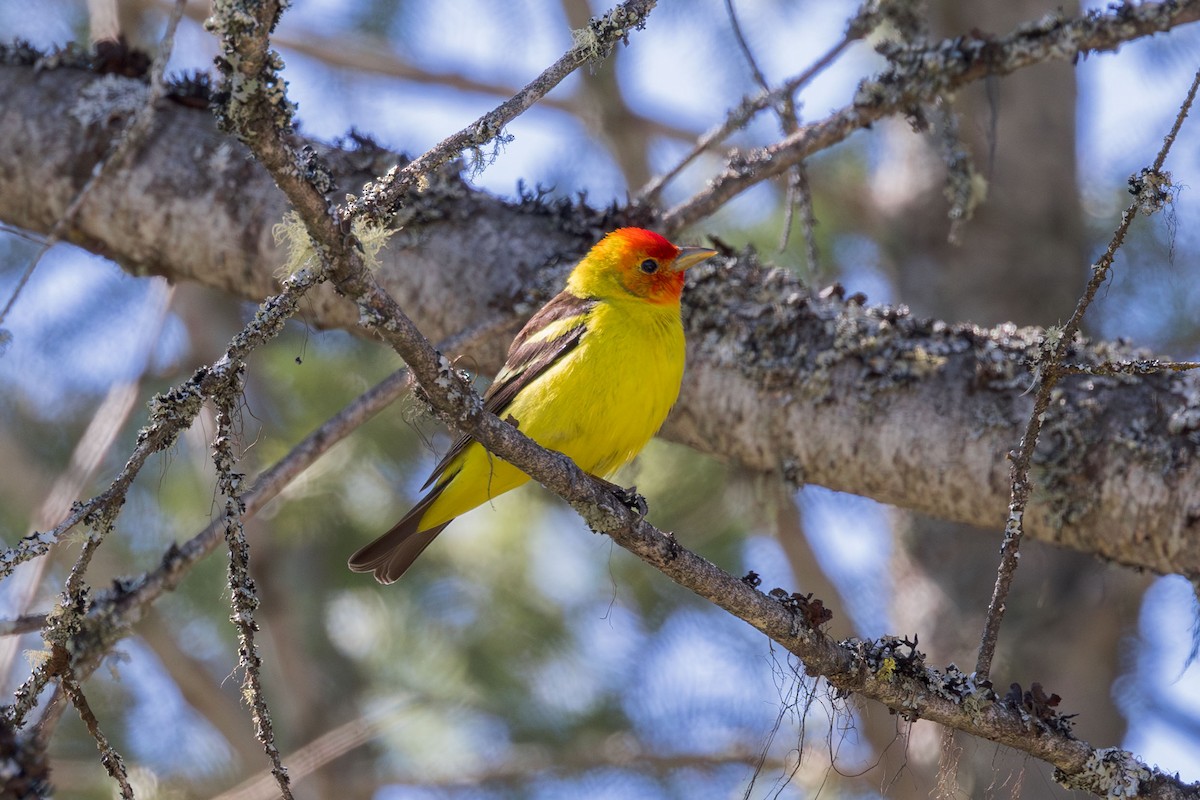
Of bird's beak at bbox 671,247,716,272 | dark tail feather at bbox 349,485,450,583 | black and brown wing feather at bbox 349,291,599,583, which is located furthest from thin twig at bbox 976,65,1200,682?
dark tail feather at bbox 349,485,450,583

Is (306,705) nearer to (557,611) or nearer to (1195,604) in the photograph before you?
(557,611)

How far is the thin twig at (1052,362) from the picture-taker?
205 cm

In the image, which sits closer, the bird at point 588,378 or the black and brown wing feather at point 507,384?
the bird at point 588,378

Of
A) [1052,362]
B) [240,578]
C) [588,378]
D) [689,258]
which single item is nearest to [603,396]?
[588,378]

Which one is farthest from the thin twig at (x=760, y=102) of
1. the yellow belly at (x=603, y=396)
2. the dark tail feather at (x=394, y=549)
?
the dark tail feather at (x=394, y=549)

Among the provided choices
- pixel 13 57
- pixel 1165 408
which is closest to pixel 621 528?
pixel 1165 408

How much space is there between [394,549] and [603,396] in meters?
0.92

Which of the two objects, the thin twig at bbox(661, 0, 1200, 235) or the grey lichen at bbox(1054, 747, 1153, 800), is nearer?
the grey lichen at bbox(1054, 747, 1153, 800)

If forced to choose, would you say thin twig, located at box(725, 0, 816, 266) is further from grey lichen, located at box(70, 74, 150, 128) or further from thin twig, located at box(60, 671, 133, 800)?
thin twig, located at box(60, 671, 133, 800)

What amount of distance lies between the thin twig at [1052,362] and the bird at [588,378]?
4.70 ft

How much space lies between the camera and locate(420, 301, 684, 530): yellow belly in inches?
139

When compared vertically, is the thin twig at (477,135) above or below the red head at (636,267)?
below

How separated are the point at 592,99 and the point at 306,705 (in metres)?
3.27

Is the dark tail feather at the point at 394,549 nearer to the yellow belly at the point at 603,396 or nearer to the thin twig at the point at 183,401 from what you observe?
the yellow belly at the point at 603,396
